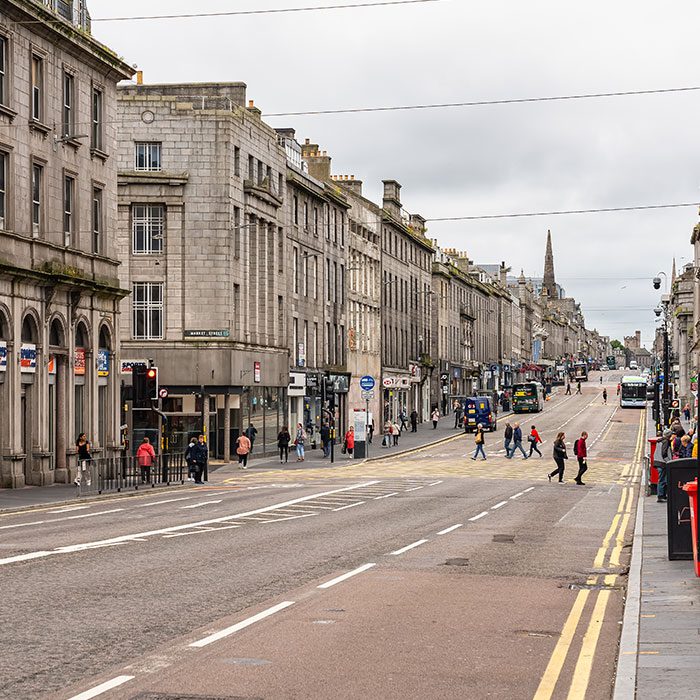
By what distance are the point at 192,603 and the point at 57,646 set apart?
3.04 meters

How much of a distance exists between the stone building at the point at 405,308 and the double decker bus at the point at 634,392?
2224 centimetres

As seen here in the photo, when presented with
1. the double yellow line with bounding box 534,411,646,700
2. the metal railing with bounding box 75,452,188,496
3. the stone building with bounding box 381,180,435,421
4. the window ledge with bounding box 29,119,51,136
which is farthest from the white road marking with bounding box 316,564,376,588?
the stone building with bounding box 381,180,435,421

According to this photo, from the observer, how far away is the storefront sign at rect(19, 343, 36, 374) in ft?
128

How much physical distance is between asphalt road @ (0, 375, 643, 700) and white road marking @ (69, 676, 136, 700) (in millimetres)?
23

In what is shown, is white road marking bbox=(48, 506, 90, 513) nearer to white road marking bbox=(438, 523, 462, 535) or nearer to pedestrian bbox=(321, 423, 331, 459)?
white road marking bbox=(438, 523, 462, 535)

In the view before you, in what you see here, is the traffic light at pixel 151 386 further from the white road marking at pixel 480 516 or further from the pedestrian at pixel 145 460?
the white road marking at pixel 480 516

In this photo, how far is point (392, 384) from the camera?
78875mm

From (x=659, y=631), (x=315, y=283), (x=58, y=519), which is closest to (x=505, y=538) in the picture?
(x=58, y=519)

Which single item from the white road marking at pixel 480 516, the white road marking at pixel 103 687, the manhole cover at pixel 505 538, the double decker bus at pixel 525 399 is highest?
the double decker bus at pixel 525 399

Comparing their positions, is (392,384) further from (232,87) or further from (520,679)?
(520,679)

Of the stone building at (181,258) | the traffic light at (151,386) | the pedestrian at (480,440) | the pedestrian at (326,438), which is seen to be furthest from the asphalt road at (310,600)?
the pedestrian at (326,438)

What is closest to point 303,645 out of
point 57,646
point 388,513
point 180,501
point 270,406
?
point 57,646

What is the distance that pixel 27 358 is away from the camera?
39375 millimetres

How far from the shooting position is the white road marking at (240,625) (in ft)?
39.8
